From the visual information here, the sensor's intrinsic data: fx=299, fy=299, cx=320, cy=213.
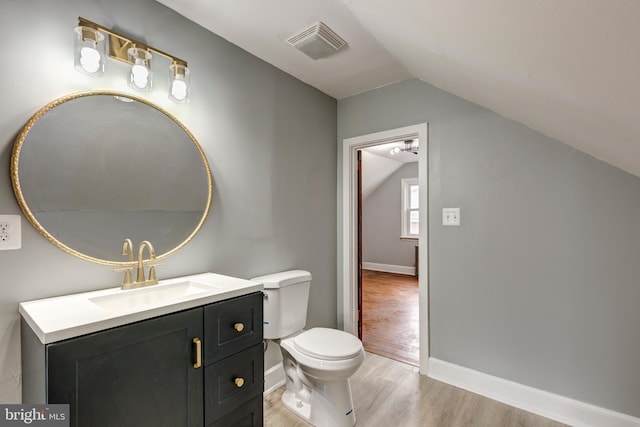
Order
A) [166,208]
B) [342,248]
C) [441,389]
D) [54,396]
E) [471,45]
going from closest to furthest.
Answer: [54,396] → [471,45] → [166,208] → [441,389] → [342,248]

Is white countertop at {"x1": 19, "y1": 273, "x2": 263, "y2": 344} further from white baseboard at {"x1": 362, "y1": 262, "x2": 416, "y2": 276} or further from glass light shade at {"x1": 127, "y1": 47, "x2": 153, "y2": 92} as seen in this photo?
white baseboard at {"x1": 362, "y1": 262, "x2": 416, "y2": 276}

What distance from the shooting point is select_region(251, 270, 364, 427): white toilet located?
5.37 feet

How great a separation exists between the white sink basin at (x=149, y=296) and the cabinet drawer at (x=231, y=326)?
0.37 ft

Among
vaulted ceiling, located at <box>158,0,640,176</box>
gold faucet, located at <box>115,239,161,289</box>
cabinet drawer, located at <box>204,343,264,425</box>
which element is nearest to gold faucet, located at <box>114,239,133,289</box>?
gold faucet, located at <box>115,239,161,289</box>

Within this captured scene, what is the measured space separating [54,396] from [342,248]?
209cm

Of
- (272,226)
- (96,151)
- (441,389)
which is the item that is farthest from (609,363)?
(96,151)

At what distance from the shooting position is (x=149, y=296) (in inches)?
54.7

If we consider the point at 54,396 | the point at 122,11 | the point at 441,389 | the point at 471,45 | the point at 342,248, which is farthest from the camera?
the point at 342,248

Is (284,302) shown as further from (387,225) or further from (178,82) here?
(387,225)

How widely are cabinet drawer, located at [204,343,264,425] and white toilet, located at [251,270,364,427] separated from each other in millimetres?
346

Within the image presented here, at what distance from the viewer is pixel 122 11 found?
142 centimetres

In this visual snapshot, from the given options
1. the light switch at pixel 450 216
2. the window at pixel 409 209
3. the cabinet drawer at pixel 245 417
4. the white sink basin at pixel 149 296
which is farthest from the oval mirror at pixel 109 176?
the window at pixel 409 209

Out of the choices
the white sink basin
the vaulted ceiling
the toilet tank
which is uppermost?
the vaulted ceiling

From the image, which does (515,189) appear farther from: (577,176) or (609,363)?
(609,363)
